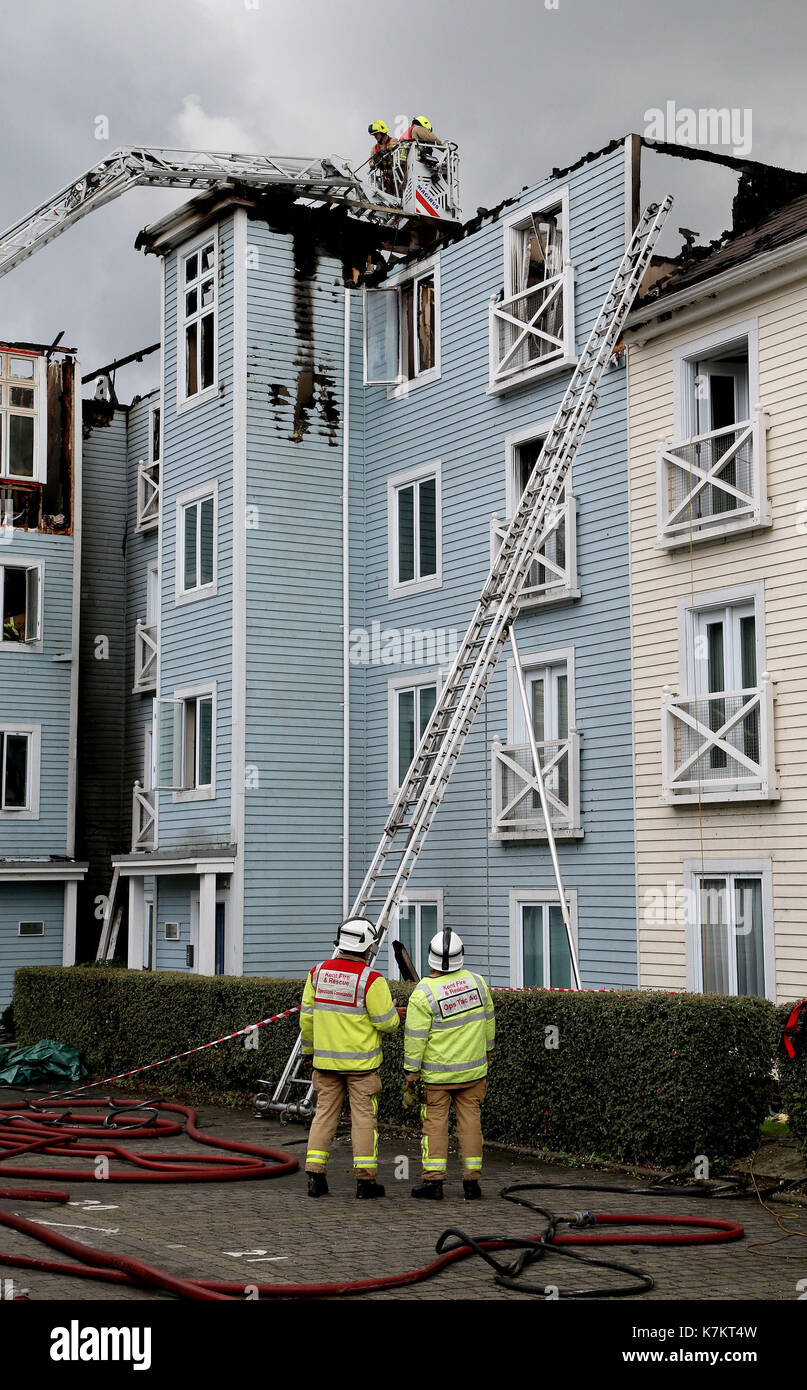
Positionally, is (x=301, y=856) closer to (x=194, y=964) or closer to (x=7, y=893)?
(x=194, y=964)

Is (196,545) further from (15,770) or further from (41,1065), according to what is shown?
(41,1065)

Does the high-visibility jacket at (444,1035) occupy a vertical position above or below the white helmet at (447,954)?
below

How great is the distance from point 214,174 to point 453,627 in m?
8.78

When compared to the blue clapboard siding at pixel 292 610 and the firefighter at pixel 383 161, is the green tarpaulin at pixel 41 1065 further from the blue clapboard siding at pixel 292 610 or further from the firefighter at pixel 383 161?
the firefighter at pixel 383 161

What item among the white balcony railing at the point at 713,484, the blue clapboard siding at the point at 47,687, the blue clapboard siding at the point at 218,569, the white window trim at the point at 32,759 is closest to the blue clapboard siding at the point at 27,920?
the blue clapboard siding at the point at 47,687

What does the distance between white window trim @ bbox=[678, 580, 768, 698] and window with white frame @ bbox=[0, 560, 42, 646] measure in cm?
1648

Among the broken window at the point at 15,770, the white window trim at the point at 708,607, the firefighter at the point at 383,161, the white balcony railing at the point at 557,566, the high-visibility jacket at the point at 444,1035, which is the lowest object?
the high-visibility jacket at the point at 444,1035

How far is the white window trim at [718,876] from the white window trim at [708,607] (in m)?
2.02

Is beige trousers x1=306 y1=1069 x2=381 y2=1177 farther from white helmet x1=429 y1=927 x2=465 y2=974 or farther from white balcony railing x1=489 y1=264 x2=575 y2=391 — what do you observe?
white balcony railing x1=489 y1=264 x2=575 y2=391

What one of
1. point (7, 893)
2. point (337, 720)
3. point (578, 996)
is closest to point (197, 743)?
point (337, 720)

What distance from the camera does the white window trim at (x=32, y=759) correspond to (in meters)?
30.1

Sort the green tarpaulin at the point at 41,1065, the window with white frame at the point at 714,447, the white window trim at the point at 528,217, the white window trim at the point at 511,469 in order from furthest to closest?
1. the white window trim at the point at 511,469
2. the white window trim at the point at 528,217
3. the green tarpaulin at the point at 41,1065
4. the window with white frame at the point at 714,447

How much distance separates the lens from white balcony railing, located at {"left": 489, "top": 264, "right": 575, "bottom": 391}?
2005 cm
